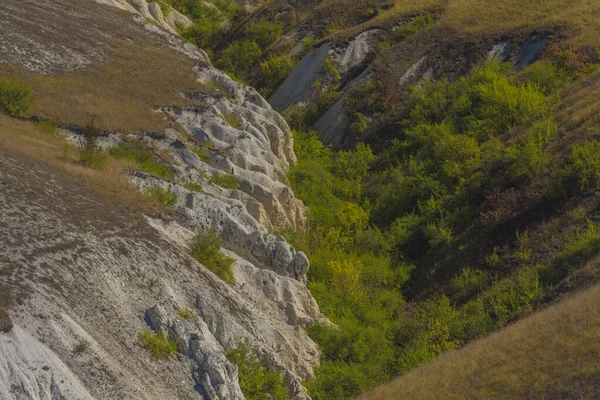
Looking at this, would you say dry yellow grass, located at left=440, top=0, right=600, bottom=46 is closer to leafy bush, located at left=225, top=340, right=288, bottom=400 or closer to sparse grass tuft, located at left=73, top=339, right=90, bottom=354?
leafy bush, located at left=225, top=340, right=288, bottom=400

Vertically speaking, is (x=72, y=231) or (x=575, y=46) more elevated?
(x=575, y=46)

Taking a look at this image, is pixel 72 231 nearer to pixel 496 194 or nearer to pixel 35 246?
pixel 35 246

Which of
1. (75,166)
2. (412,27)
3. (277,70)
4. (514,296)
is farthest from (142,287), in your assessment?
(277,70)

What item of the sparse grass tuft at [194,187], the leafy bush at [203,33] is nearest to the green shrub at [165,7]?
the leafy bush at [203,33]

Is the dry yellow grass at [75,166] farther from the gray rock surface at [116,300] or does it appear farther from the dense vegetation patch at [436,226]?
the dense vegetation patch at [436,226]

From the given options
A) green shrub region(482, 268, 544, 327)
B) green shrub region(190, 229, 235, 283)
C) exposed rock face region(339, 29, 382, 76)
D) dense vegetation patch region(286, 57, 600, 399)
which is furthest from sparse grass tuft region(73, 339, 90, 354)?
exposed rock face region(339, 29, 382, 76)

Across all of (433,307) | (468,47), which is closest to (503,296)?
(433,307)
